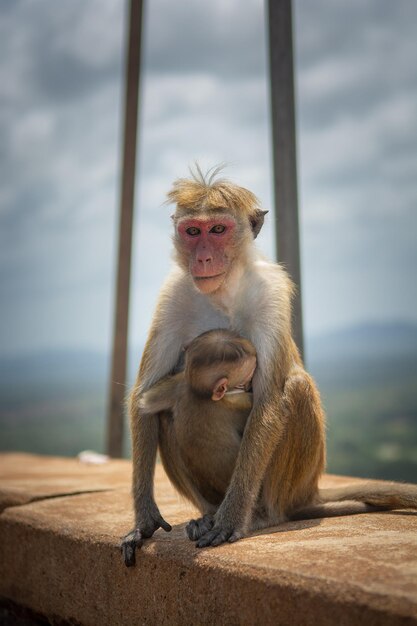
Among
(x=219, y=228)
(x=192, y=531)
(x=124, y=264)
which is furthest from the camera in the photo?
(x=124, y=264)

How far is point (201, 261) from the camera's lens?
3672 millimetres

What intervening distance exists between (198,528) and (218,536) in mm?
172

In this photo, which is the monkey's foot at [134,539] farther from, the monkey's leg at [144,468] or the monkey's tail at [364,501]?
the monkey's tail at [364,501]

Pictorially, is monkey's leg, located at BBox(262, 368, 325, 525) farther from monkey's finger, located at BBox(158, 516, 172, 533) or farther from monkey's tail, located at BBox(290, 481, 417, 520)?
monkey's finger, located at BBox(158, 516, 172, 533)

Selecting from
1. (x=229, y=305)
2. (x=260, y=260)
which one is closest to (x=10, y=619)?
(x=229, y=305)

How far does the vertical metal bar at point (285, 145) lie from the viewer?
17.8ft

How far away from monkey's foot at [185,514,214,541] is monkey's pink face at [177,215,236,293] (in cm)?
117

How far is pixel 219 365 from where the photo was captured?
11.6ft

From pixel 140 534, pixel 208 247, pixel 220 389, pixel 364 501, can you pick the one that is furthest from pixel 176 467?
pixel 208 247

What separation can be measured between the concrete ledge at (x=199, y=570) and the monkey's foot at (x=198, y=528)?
0.05 m

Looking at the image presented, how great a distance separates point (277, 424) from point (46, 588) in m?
1.75

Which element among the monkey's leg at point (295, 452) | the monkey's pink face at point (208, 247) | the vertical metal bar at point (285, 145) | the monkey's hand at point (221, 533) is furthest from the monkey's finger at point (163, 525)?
the vertical metal bar at point (285, 145)

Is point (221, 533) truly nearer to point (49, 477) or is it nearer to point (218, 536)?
point (218, 536)

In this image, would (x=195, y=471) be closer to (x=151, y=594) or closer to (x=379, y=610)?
(x=151, y=594)
